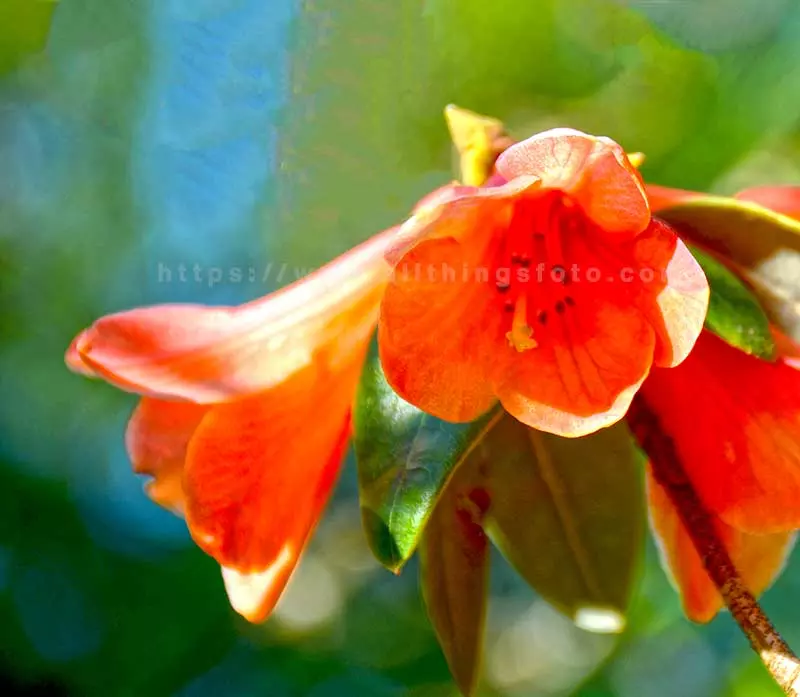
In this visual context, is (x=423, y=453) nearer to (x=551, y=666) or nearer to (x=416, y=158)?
(x=416, y=158)

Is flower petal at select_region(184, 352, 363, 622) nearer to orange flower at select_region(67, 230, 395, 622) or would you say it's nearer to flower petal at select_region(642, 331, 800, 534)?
orange flower at select_region(67, 230, 395, 622)

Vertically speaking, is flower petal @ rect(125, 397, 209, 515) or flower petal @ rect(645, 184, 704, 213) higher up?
flower petal @ rect(645, 184, 704, 213)

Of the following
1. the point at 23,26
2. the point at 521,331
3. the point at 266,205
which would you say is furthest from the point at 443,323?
the point at 23,26

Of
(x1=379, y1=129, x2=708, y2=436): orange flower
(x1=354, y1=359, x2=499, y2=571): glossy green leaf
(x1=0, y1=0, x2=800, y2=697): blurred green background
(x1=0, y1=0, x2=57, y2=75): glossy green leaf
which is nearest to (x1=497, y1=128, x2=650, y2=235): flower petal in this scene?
(x1=379, y1=129, x2=708, y2=436): orange flower

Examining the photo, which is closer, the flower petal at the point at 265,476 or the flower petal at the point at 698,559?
the flower petal at the point at 265,476

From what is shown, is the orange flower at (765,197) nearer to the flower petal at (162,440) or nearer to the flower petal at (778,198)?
the flower petal at (778,198)

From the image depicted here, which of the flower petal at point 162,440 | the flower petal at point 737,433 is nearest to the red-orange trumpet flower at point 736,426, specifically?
the flower petal at point 737,433
